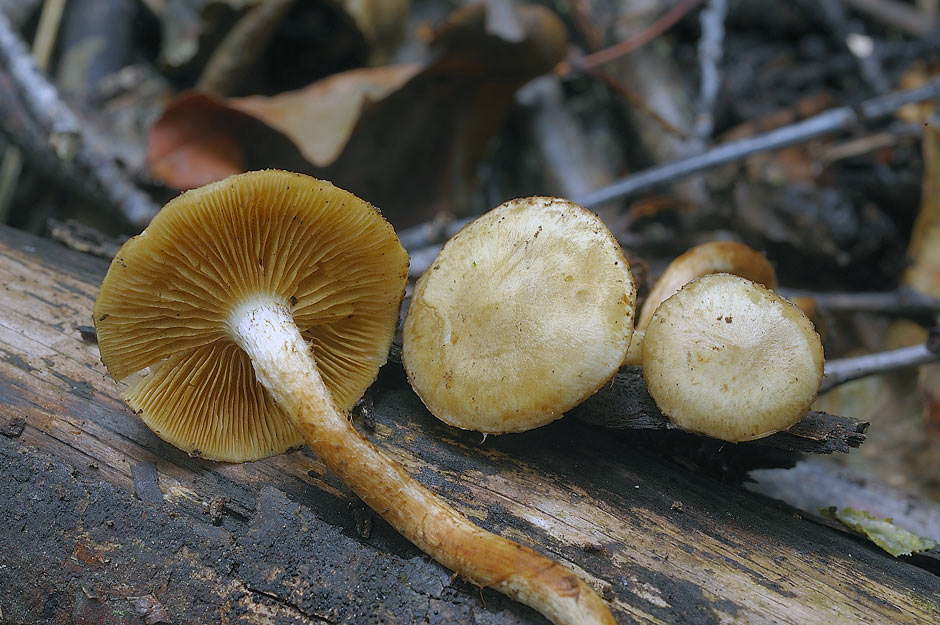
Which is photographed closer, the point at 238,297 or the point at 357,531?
the point at 357,531

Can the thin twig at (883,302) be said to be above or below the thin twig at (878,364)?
above

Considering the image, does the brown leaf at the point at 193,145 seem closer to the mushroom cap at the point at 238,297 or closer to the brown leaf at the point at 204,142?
the brown leaf at the point at 204,142

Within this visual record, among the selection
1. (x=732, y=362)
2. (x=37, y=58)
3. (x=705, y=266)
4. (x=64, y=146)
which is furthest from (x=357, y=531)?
(x=37, y=58)

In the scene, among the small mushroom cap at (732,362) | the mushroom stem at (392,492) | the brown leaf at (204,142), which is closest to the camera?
the mushroom stem at (392,492)

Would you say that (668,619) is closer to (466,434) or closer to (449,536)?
(449,536)

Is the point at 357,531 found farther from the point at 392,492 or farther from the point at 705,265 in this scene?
the point at 705,265

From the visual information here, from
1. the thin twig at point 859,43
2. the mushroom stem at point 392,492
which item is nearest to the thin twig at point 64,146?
the mushroom stem at point 392,492

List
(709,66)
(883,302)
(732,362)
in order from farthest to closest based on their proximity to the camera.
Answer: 1. (709,66)
2. (883,302)
3. (732,362)

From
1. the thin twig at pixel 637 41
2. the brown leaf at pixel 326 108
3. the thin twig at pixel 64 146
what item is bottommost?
the thin twig at pixel 64 146
